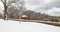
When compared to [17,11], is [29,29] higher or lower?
lower

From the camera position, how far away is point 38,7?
2.12 m

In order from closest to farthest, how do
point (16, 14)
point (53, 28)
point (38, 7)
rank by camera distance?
point (53, 28) < point (38, 7) < point (16, 14)

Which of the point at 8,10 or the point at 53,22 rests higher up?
the point at 8,10

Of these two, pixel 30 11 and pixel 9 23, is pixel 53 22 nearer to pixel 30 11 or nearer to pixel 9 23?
pixel 30 11

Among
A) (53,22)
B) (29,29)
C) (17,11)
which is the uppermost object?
(17,11)

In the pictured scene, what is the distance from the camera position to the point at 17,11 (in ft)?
7.95

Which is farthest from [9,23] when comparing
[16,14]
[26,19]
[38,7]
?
[38,7]

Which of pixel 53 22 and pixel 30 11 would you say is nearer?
pixel 53 22

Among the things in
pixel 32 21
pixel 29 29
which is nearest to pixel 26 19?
pixel 32 21

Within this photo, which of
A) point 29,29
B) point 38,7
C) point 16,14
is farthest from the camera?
point 16,14

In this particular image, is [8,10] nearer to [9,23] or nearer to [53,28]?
[9,23]

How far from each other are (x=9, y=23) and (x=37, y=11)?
70cm

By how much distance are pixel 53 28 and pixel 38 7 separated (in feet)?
1.74

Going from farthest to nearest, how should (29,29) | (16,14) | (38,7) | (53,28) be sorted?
1. (16,14)
2. (38,7)
3. (29,29)
4. (53,28)
